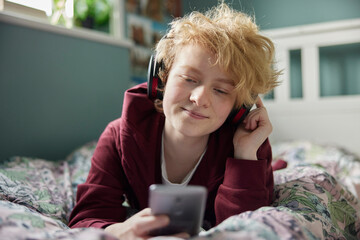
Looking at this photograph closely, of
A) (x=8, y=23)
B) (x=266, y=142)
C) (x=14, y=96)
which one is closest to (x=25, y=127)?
(x=14, y=96)

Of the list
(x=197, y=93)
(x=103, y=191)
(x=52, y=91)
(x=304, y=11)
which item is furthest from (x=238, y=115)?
(x=304, y=11)

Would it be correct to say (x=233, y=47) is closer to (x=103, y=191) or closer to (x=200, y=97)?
(x=200, y=97)

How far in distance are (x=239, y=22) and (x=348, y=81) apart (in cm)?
180

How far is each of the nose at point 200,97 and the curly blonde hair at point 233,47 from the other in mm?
73

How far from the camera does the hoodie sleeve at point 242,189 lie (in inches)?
30.0

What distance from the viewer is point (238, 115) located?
2.86 ft

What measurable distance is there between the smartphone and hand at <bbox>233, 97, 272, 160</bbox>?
1.08ft

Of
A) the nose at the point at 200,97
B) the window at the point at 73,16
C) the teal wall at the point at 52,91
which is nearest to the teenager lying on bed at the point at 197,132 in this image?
the nose at the point at 200,97

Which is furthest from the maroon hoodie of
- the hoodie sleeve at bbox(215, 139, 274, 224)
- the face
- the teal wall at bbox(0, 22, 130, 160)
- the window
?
the window

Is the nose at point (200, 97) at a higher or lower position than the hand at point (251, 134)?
higher

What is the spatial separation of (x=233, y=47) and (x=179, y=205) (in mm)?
428

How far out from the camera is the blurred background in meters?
1.51

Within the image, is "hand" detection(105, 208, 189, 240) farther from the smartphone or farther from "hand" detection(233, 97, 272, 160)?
"hand" detection(233, 97, 272, 160)

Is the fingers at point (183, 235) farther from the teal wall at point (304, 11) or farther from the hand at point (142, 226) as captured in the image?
the teal wall at point (304, 11)
